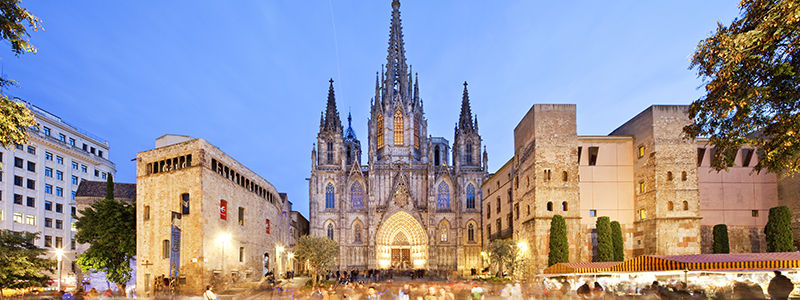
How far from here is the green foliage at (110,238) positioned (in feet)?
111

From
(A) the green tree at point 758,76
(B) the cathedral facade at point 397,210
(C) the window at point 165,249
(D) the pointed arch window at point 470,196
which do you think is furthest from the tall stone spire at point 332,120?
(A) the green tree at point 758,76

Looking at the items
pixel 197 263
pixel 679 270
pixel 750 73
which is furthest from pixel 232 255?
pixel 750 73

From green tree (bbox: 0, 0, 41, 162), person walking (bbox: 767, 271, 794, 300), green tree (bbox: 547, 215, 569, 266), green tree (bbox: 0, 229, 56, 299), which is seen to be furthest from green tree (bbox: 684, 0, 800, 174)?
green tree (bbox: 0, 229, 56, 299)

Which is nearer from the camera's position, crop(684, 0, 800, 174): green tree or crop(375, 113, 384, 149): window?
crop(684, 0, 800, 174): green tree

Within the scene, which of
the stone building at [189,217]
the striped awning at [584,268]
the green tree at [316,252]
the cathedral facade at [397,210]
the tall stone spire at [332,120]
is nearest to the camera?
the striped awning at [584,268]

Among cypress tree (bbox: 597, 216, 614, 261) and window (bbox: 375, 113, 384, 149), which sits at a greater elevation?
window (bbox: 375, 113, 384, 149)

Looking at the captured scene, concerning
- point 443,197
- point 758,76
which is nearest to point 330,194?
point 443,197

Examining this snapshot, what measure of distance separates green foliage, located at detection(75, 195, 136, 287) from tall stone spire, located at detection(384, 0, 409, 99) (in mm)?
42612

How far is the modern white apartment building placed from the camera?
56.3 m

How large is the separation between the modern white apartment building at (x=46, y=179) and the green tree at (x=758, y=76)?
5855cm

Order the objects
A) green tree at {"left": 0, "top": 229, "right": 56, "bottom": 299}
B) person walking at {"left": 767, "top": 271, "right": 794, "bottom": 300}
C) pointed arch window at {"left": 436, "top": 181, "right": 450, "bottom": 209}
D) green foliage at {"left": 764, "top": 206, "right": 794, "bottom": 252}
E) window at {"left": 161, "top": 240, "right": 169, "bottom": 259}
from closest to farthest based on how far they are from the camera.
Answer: person walking at {"left": 767, "top": 271, "right": 794, "bottom": 300} → green tree at {"left": 0, "top": 229, "right": 56, "bottom": 299} → window at {"left": 161, "top": 240, "right": 169, "bottom": 259} → green foliage at {"left": 764, "top": 206, "right": 794, "bottom": 252} → pointed arch window at {"left": 436, "top": 181, "right": 450, "bottom": 209}

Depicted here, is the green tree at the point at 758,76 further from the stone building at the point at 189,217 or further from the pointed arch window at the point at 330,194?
the pointed arch window at the point at 330,194

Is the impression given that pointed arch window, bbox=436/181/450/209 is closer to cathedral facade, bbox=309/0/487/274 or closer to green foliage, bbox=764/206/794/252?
cathedral facade, bbox=309/0/487/274

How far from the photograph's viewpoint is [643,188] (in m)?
35.1
